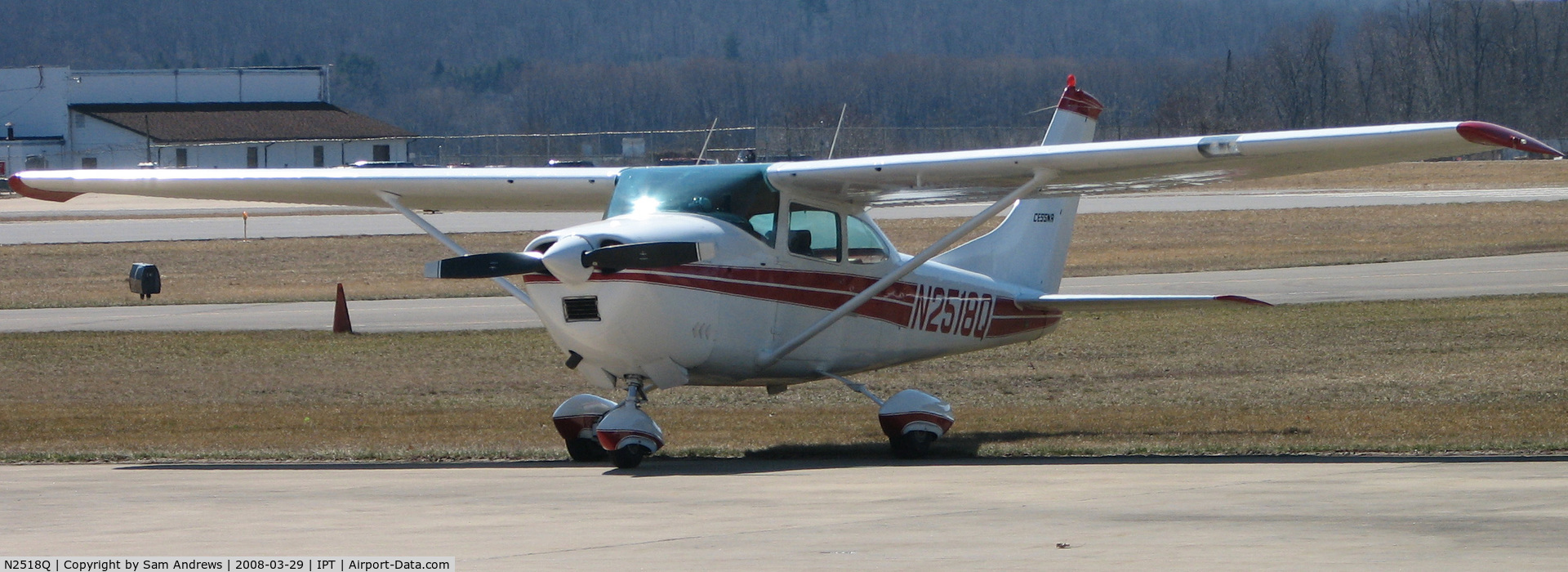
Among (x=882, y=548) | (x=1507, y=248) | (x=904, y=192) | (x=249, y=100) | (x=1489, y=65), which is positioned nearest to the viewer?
(x=882, y=548)

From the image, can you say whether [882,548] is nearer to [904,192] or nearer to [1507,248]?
[904,192]

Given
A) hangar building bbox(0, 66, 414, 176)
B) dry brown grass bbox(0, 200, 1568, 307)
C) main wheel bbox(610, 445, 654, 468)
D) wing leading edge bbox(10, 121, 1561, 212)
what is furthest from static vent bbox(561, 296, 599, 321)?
hangar building bbox(0, 66, 414, 176)

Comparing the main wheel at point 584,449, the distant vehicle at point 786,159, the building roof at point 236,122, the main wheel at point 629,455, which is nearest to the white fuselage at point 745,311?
the main wheel at point 629,455

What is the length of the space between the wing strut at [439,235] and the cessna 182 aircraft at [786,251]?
0.03m

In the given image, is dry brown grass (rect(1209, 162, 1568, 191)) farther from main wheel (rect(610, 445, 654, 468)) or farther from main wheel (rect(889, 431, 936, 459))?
main wheel (rect(610, 445, 654, 468))

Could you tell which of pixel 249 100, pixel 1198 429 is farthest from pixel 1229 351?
pixel 249 100

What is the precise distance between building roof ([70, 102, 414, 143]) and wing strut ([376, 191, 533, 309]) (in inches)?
3042

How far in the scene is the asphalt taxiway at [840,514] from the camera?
6.39 metres

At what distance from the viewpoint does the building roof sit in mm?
86875

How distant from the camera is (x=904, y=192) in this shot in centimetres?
1183

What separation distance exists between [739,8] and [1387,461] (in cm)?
17766

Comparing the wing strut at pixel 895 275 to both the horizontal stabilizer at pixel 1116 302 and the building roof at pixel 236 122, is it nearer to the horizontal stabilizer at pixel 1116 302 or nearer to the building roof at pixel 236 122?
the horizontal stabilizer at pixel 1116 302
